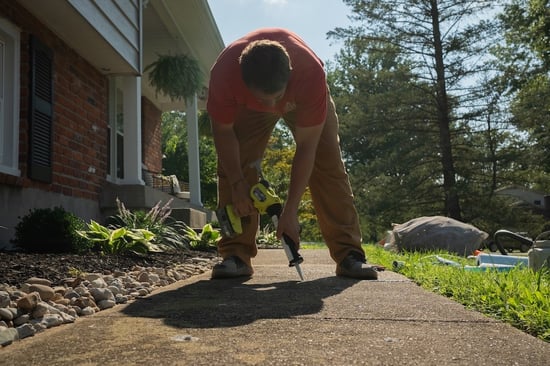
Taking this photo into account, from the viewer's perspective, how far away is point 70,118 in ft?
21.1

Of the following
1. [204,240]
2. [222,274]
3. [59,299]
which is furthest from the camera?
[204,240]

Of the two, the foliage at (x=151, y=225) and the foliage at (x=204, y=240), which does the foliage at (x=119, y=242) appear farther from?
the foliage at (x=204, y=240)

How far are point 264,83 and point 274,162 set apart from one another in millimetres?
21866

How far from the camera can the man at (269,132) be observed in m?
2.73

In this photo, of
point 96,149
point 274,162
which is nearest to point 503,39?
point 274,162

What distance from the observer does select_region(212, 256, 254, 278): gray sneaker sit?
3359 mm

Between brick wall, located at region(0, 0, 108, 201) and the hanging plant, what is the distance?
54.5 inches

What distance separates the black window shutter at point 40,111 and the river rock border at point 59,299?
2.48 metres

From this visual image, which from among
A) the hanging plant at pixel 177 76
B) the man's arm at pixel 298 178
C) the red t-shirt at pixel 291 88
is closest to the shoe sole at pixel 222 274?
the man's arm at pixel 298 178

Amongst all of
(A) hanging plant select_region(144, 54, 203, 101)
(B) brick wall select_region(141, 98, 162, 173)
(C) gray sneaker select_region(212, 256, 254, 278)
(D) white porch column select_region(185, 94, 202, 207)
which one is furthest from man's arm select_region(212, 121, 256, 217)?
(B) brick wall select_region(141, 98, 162, 173)

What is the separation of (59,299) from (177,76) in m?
6.82

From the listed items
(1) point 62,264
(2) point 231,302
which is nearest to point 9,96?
(1) point 62,264

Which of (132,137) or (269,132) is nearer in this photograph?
(269,132)

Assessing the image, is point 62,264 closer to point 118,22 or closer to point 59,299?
point 59,299
